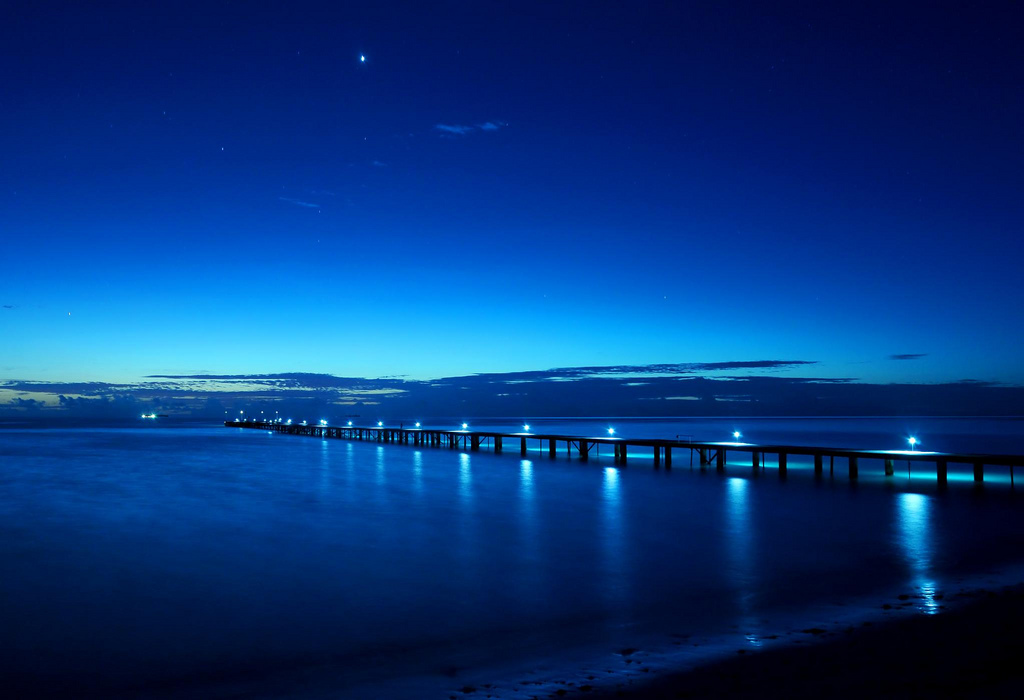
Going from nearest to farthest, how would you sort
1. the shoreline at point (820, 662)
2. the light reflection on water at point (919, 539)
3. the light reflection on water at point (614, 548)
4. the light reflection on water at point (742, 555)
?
1. the shoreline at point (820, 662)
2. the light reflection on water at point (742, 555)
3. the light reflection on water at point (919, 539)
4. the light reflection on water at point (614, 548)

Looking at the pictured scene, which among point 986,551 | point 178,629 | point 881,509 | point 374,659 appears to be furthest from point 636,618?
point 881,509

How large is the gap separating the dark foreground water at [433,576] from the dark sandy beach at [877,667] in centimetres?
96

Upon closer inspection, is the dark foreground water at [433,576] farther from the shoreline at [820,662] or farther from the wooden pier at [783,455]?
the wooden pier at [783,455]

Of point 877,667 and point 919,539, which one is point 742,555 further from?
point 877,667

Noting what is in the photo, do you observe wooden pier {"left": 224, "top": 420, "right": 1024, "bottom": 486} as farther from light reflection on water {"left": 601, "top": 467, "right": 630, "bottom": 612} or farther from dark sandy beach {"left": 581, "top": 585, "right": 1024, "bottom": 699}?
A: dark sandy beach {"left": 581, "top": 585, "right": 1024, "bottom": 699}

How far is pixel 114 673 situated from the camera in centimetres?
877

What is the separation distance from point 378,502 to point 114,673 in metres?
18.5

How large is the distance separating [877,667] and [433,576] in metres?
8.94

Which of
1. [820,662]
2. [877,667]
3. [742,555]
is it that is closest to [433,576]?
[742,555]

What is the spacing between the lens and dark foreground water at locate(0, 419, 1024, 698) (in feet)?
29.1

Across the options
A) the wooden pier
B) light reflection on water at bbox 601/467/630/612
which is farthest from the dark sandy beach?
the wooden pier

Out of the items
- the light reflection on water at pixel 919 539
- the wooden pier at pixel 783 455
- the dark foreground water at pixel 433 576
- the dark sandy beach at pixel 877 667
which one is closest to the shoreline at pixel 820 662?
the dark sandy beach at pixel 877 667

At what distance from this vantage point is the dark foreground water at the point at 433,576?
8.88 m

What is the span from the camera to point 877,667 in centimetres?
719
